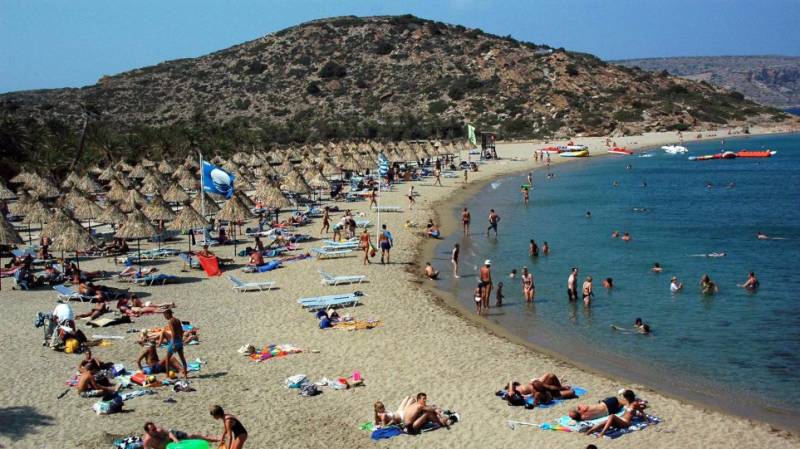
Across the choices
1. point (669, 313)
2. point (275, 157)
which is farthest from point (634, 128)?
point (669, 313)

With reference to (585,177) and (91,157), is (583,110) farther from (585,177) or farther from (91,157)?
(91,157)

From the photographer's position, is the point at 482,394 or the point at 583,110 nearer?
the point at 482,394

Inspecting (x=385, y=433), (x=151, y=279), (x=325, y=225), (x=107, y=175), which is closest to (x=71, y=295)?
(x=151, y=279)

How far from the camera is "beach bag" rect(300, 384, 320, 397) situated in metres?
11.7

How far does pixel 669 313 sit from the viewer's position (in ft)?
58.4

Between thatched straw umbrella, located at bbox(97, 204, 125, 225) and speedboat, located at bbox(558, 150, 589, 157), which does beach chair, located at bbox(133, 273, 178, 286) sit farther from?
speedboat, located at bbox(558, 150, 589, 157)

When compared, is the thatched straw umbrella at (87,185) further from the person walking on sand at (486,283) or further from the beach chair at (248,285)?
the person walking on sand at (486,283)

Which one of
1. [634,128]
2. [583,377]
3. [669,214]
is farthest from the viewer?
[634,128]

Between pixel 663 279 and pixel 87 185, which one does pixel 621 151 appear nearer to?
pixel 87 185

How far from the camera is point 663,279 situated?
70.1ft

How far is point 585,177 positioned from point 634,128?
119 feet

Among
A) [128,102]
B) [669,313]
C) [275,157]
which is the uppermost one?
[128,102]

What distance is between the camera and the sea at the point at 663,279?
45.1 ft

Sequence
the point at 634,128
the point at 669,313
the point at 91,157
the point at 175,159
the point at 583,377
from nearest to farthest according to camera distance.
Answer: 1. the point at 583,377
2. the point at 669,313
3. the point at 91,157
4. the point at 175,159
5. the point at 634,128
